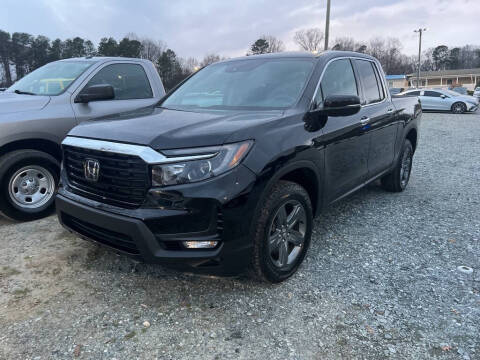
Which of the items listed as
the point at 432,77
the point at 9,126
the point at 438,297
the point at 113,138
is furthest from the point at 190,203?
the point at 432,77

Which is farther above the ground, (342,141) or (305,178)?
(342,141)

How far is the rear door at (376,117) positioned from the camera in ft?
13.6

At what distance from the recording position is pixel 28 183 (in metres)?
4.21

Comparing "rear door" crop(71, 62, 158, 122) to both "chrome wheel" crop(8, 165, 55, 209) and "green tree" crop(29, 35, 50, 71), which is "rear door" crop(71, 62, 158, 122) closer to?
"chrome wheel" crop(8, 165, 55, 209)

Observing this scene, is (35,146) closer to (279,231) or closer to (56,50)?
(279,231)

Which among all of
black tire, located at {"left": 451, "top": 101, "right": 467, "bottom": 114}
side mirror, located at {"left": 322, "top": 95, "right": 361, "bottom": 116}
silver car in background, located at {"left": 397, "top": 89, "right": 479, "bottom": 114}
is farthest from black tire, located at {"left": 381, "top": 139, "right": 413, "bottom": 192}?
black tire, located at {"left": 451, "top": 101, "right": 467, "bottom": 114}

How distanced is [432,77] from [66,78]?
8829cm

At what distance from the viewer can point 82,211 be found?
8.70 feet

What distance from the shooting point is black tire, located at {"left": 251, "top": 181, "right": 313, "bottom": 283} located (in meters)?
2.59

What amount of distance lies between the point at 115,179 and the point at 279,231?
1.27m

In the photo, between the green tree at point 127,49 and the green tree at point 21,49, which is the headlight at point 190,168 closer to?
the green tree at point 21,49

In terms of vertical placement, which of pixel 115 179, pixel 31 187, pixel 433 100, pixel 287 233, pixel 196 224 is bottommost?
pixel 287 233

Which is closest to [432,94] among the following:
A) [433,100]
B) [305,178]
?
[433,100]

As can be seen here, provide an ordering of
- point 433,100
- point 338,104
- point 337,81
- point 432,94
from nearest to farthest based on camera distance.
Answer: point 338,104 < point 337,81 < point 433,100 < point 432,94
